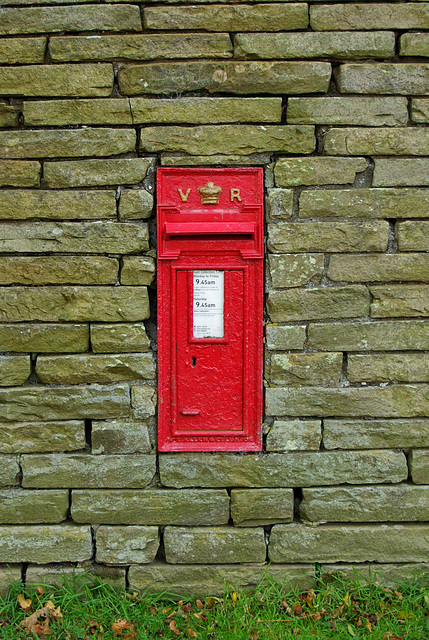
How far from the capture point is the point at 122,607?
2.36m

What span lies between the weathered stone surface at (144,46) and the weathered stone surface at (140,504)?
7.12 ft

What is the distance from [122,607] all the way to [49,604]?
0.35 meters

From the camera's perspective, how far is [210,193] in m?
2.39

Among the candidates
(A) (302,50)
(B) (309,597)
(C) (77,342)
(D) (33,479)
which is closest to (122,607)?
(D) (33,479)

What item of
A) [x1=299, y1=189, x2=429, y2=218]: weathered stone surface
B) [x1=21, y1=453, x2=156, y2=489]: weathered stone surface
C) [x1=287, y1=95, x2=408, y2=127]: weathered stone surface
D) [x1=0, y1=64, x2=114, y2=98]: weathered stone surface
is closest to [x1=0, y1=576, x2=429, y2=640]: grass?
[x1=21, y1=453, x2=156, y2=489]: weathered stone surface

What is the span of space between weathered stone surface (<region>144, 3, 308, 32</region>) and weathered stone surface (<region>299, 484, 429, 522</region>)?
233 centimetres

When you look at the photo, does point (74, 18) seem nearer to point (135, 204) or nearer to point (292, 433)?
point (135, 204)

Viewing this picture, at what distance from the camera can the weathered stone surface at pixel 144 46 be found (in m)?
2.37

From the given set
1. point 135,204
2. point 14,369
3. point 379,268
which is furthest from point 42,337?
point 379,268

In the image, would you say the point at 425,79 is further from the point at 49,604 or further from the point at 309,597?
the point at 49,604

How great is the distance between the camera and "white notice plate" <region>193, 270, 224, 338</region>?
2447mm

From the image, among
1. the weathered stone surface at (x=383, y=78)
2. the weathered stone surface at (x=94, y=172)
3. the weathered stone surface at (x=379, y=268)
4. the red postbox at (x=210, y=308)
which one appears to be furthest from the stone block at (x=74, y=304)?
the weathered stone surface at (x=383, y=78)

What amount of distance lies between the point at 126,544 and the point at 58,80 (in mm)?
2341

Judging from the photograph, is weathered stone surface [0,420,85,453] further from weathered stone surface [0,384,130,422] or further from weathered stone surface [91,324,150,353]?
weathered stone surface [91,324,150,353]
